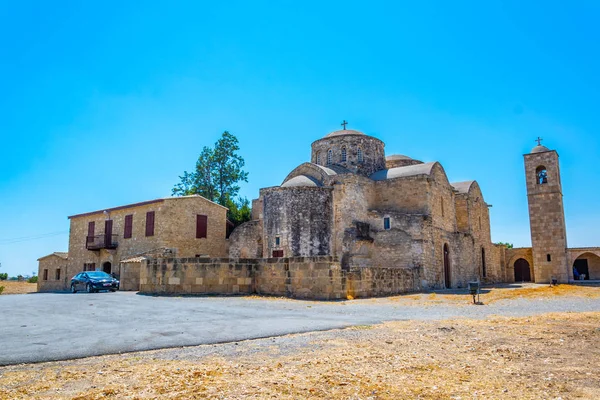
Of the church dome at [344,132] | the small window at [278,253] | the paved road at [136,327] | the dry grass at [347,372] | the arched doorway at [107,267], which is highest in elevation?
the church dome at [344,132]

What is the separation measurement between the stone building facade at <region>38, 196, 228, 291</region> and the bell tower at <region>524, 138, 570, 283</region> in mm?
19249

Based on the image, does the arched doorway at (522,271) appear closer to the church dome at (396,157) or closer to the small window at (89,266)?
the church dome at (396,157)

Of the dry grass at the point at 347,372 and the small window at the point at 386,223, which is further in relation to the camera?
the small window at the point at 386,223

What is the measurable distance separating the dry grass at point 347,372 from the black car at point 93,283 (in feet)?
53.0

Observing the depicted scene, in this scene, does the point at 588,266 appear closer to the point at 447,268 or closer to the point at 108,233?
the point at 447,268

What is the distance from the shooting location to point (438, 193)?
84.4 feet

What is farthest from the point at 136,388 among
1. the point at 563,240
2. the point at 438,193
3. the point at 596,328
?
the point at 563,240

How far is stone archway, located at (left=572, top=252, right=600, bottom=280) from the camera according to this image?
3238cm

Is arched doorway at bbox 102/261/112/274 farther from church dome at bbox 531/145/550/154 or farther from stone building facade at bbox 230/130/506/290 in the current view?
church dome at bbox 531/145/550/154

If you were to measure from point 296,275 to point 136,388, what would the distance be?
10.9 meters

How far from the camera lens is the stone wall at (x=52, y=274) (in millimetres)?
31391

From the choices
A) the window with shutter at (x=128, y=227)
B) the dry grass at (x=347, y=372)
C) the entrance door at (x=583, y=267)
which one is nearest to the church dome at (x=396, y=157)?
the entrance door at (x=583, y=267)

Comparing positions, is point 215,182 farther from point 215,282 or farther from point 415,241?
point 215,282

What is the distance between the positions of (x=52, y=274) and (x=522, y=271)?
1346 inches
